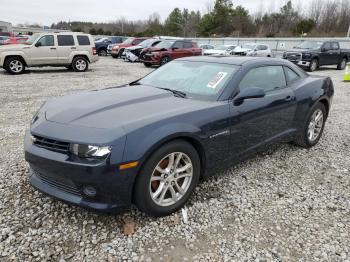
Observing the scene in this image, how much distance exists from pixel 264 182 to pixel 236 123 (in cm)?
92

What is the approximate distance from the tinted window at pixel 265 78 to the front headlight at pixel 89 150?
6.15 feet

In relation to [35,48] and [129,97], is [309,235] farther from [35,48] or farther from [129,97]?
[35,48]

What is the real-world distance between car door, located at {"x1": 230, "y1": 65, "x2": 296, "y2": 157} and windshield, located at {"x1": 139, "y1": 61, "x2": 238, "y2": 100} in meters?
0.24

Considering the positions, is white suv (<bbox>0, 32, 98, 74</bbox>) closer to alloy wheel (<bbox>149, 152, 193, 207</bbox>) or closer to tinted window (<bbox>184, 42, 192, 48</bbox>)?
tinted window (<bbox>184, 42, 192, 48</bbox>)

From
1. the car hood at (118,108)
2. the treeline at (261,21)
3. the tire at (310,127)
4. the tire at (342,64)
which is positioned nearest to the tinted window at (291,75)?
the tire at (310,127)

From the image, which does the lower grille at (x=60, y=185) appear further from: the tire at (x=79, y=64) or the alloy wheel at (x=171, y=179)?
the tire at (x=79, y=64)

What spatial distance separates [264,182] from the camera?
3.74m

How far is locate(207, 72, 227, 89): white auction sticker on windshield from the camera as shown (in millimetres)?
3496

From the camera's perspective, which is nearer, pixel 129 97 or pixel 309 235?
pixel 309 235

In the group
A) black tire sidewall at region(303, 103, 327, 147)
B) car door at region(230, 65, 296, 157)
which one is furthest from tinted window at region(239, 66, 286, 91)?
black tire sidewall at region(303, 103, 327, 147)

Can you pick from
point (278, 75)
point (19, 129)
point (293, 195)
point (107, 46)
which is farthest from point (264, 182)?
point (107, 46)

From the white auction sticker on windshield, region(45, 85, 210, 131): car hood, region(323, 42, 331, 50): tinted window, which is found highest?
region(323, 42, 331, 50): tinted window

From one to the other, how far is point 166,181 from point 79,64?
1270 centimetres

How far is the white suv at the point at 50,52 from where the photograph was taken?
498 inches
